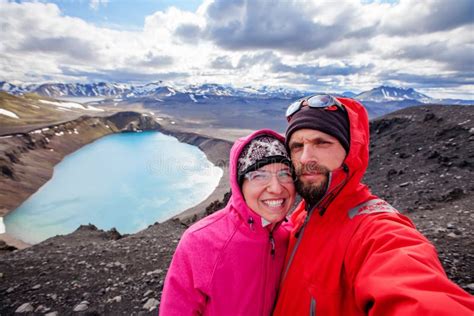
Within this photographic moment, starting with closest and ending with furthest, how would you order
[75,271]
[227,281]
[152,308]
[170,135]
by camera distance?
[227,281]
[152,308]
[75,271]
[170,135]

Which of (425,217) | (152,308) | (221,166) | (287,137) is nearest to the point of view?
(287,137)

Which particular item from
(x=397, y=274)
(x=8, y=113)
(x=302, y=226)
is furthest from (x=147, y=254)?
(x=8, y=113)

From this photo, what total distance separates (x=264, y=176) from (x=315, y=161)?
60 cm

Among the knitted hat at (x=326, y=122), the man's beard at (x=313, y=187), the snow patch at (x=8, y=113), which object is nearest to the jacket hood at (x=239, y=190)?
the knitted hat at (x=326, y=122)

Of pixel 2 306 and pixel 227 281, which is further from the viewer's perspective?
pixel 2 306

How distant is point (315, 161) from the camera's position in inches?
122

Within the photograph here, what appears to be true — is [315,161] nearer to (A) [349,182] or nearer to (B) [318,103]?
(A) [349,182]

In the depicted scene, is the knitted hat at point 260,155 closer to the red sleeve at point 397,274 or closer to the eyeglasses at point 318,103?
the eyeglasses at point 318,103

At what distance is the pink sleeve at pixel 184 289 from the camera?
2.81 metres

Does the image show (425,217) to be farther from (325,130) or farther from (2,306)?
(2,306)

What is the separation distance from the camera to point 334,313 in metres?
2.48

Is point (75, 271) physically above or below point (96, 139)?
above

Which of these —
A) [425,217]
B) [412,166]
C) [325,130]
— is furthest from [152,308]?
[412,166]

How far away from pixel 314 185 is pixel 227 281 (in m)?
1.41
